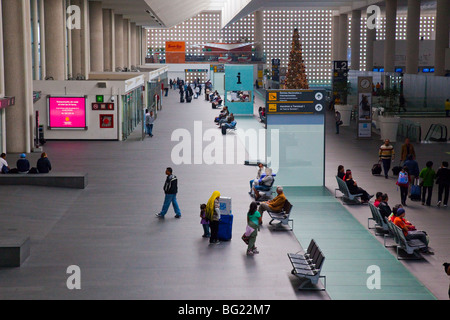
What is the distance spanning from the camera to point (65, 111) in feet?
107

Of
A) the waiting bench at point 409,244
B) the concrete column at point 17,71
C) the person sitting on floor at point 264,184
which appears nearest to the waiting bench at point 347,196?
the person sitting on floor at point 264,184

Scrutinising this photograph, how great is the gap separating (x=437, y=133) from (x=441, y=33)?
10901mm

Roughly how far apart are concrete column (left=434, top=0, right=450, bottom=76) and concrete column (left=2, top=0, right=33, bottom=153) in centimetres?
2469

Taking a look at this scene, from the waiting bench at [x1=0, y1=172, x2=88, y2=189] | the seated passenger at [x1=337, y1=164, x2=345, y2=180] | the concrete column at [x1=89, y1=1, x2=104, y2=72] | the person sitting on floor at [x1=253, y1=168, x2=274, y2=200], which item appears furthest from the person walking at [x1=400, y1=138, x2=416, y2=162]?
the concrete column at [x1=89, y1=1, x2=104, y2=72]

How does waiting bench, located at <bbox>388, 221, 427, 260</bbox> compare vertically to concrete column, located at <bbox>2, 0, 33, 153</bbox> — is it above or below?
below

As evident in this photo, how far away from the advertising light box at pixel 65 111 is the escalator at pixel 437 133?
50.8 ft

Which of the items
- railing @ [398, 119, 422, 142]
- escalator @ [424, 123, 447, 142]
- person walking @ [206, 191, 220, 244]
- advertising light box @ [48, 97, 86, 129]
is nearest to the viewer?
person walking @ [206, 191, 220, 244]

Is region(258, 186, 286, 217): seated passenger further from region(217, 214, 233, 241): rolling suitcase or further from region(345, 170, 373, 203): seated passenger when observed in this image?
region(345, 170, 373, 203): seated passenger

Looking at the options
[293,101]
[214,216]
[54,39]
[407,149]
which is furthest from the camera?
[54,39]

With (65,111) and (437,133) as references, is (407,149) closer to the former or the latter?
(437,133)

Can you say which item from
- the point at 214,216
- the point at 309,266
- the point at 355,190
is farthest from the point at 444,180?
the point at 309,266

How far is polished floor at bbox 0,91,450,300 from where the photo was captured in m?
11.9

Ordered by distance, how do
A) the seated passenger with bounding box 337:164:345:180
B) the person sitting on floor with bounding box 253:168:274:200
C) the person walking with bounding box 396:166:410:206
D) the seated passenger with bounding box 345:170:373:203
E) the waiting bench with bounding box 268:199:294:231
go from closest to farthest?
the waiting bench with bounding box 268:199:294:231 < the person walking with bounding box 396:166:410:206 < the seated passenger with bounding box 345:170:373:203 < the person sitting on floor with bounding box 253:168:274:200 < the seated passenger with bounding box 337:164:345:180

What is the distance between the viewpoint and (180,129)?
39188 mm
